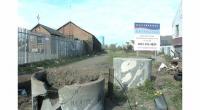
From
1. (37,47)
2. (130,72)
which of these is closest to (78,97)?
(130,72)

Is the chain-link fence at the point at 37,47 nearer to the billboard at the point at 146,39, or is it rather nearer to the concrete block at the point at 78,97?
the billboard at the point at 146,39

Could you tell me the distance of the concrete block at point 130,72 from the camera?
909 cm

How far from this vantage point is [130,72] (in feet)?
30.0

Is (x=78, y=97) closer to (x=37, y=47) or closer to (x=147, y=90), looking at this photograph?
(x=147, y=90)

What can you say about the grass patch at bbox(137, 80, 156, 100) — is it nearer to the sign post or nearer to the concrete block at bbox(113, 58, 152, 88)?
the concrete block at bbox(113, 58, 152, 88)

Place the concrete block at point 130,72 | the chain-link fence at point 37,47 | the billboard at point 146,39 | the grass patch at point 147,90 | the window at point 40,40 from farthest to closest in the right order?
1. the window at point 40,40
2. the chain-link fence at point 37,47
3. the billboard at point 146,39
4. the concrete block at point 130,72
5. the grass patch at point 147,90

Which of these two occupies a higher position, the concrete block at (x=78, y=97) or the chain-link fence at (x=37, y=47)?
the chain-link fence at (x=37, y=47)

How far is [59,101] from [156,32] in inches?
287

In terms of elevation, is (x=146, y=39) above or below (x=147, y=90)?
above

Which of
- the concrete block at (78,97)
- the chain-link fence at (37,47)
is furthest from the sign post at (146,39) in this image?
the concrete block at (78,97)

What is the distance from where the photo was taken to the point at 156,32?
12188 mm
